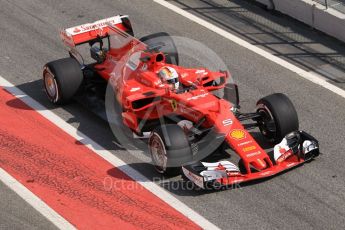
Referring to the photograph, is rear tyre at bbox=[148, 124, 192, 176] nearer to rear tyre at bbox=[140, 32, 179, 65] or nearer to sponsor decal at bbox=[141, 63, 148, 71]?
sponsor decal at bbox=[141, 63, 148, 71]

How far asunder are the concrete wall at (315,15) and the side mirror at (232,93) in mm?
4296

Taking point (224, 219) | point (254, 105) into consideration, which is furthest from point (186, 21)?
point (224, 219)

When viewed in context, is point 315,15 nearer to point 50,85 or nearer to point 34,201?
point 50,85

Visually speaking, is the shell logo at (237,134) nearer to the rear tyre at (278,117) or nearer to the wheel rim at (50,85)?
the rear tyre at (278,117)

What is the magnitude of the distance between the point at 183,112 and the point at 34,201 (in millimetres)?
2857

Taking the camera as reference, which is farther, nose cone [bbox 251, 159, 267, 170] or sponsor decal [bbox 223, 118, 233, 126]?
Result: sponsor decal [bbox 223, 118, 233, 126]

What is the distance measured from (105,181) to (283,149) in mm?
2917

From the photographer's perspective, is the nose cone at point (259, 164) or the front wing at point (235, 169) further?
the nose cone at point (259, 164)

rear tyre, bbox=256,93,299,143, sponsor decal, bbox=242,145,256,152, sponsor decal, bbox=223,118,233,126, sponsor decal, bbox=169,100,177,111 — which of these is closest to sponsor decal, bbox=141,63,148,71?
sponsor decal, bbox=169,100,177,111

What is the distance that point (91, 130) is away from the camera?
605 inches

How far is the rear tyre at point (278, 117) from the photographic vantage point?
1422 cm

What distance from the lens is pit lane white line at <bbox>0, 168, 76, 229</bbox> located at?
42.1 feet

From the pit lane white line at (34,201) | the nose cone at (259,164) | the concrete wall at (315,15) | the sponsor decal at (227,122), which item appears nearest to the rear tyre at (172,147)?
the sponsor decal at (227,122)

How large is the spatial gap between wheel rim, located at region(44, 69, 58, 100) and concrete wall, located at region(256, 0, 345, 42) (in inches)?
241
